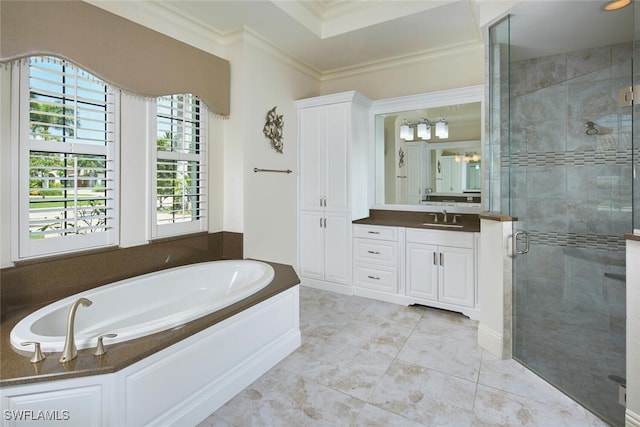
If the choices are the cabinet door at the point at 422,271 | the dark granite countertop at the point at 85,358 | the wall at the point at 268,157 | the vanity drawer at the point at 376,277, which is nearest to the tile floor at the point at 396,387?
the cabinet door at the point at 422,271

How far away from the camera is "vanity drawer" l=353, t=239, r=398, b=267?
135 inches

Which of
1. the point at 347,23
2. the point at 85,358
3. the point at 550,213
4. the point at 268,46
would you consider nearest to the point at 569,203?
the point at 550,213

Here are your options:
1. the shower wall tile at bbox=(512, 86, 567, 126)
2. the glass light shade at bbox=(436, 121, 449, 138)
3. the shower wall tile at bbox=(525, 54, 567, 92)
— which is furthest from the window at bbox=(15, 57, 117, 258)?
the shower wall tile at bbox=(525, 54, 567, 92)

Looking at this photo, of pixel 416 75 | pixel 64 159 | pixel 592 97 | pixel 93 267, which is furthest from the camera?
pixel 416 75

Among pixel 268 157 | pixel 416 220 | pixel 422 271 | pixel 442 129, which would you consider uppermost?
pixel 442 129

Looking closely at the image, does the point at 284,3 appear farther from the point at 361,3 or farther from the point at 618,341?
the point at 618,341

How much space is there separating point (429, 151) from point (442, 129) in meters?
0.26

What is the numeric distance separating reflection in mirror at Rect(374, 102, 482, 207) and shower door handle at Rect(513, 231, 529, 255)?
3.20ft

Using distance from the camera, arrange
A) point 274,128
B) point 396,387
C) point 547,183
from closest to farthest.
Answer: point 396,387, point 547,183, point 274,128

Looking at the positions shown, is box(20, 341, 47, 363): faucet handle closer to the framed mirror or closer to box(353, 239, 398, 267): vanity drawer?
box(353, 239, 398, 267): vanity drawer

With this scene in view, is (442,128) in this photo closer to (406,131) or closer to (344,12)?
(406,131)

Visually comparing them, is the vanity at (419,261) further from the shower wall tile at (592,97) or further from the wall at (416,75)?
the wall at (416,75)

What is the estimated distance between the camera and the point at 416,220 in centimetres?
368

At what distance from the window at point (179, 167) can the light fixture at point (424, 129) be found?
2.29 m
